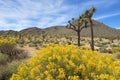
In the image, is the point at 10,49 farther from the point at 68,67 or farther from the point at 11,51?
the point at 68,67

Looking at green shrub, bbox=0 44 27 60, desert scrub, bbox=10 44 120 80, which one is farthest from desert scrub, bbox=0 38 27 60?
desert scrub, bbox=10 44 120 80

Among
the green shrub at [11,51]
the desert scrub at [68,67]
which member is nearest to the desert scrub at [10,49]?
the green shrub at [11,51]

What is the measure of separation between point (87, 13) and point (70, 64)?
2359cm

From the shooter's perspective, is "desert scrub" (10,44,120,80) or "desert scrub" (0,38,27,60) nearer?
"desert scrub" (10,44,120,80)

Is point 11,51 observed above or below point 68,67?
below

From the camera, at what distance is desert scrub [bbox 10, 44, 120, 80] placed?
667 cm

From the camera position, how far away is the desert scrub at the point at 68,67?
6.67m

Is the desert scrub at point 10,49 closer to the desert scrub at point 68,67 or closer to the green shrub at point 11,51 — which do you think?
the green shrub at point 11,51

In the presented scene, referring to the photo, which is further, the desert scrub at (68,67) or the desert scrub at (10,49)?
the desert scrub at (10,49)

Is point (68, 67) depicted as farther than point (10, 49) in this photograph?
No

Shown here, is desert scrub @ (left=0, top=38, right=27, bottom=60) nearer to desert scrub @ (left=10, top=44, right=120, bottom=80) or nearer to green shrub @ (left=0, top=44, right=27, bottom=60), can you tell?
green shrub @ (left=0, top=44, right=27, bottom=60)

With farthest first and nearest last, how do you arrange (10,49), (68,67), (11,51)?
1. (10,49)
2. (11,51)
3. (68,67)

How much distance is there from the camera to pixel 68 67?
6.77 m

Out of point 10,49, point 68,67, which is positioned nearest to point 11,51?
point 10,49
